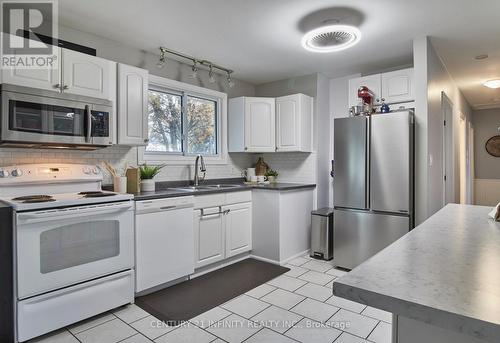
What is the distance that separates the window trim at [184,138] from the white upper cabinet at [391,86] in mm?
1796

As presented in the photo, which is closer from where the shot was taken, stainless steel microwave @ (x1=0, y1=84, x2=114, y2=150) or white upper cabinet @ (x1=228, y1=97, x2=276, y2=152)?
stainless steel microwave @ (x1=0, y1=84, x2=114, y2=150)

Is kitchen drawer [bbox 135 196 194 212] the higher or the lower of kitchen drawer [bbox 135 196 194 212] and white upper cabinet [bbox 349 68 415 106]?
the lower

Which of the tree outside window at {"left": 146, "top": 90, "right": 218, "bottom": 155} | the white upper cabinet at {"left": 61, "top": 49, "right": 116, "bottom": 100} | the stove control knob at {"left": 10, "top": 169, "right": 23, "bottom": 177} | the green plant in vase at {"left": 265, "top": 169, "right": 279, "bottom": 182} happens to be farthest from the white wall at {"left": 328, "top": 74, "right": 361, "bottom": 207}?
the stove control knob at {"left": 10, "top": 169, "right": 23, "bottom": 177}

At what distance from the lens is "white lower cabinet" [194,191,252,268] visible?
125 inches

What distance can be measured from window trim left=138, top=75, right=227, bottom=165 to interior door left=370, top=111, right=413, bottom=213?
6.53ft

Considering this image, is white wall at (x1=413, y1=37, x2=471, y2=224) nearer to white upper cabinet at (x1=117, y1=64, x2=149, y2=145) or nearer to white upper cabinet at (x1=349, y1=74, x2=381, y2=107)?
white upper cabinet at (x1=349, y1=74, x2=381, y2=107)

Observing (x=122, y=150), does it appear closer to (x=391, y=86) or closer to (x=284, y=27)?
(x=284, y=27)

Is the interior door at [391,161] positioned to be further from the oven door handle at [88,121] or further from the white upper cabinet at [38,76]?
the white upper cabinet at [38,76]

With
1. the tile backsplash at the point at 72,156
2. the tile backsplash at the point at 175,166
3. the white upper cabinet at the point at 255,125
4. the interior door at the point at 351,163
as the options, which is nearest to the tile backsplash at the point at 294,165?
the tile backsplash at the point at 175,166

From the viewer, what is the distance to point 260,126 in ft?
13.7

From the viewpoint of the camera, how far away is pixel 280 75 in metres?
4.28

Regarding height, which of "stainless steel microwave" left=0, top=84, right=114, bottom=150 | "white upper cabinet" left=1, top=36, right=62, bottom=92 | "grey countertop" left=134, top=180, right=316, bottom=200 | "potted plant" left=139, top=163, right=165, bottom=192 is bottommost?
"grey countertop" left=134, top=180, right=316, bottom=200

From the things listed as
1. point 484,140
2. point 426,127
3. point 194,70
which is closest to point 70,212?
point 194,70

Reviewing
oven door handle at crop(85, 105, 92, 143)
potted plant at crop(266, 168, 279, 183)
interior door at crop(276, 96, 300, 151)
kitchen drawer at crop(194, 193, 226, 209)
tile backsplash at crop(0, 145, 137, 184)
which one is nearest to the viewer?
tile backsplash at crop(0, 145, 137, 184)
